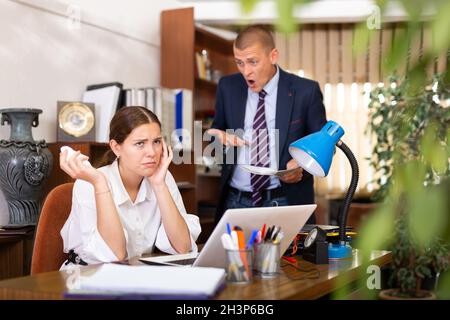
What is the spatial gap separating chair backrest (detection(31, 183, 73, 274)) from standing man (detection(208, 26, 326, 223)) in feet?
3.05

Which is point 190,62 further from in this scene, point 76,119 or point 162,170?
point 162,170

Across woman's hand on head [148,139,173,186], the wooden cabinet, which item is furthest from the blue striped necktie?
the wooden cabinet

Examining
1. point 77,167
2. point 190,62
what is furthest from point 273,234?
point 190,62

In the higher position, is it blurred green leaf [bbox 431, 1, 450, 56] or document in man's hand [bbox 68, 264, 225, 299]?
blurred green leaf [bbox 431, 1, 450, 56]

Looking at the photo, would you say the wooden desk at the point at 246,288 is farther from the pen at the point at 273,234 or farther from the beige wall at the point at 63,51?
the beige wall at the point at 63,51

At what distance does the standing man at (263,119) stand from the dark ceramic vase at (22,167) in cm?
101

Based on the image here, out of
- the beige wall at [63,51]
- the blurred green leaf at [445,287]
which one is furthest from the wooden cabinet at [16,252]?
the blurred green leaf at [445,287]

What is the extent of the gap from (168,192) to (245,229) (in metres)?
0.66

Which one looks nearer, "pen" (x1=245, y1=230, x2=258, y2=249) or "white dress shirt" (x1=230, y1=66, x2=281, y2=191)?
"pen" (x1=245, y1=230, x2=258, y2=249)

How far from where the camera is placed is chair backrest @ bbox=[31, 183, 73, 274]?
2.07 meters

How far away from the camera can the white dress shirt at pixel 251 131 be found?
3039mm

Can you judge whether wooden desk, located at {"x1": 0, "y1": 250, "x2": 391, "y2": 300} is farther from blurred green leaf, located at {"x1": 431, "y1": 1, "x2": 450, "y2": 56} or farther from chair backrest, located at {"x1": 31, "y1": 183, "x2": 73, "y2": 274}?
blurred green leaf, located at {"x1": 431, "y1": 1, "x2": 450, "y2": 56}

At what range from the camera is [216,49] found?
20.6ft

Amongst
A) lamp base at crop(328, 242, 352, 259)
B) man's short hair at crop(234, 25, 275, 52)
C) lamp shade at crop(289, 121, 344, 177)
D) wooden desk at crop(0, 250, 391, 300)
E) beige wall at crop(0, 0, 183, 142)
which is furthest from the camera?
beige wall at crop(0, 0, 183, 142)
